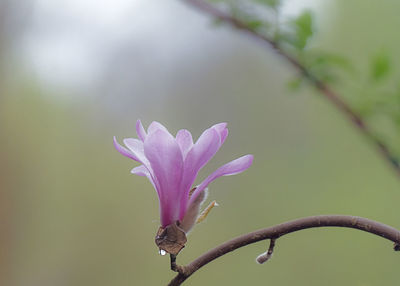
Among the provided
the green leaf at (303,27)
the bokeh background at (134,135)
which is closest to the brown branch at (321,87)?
the green leaf at (303,27)

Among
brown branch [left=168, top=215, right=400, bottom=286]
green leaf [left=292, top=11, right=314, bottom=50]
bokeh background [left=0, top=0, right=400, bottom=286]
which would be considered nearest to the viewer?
brown branch [left=168, top=215, right=400, bottom=286]

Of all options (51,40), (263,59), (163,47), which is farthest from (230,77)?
(51,40)

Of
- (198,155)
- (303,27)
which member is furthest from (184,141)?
(303,27)

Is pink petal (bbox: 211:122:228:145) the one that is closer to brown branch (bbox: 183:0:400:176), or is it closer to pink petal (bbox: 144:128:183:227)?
pink petal (bbox: 144:128:183:227)

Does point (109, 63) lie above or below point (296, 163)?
above

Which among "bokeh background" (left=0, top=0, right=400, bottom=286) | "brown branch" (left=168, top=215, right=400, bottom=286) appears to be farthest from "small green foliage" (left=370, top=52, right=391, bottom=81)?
"bokeh background" (left=0, top=0, right=400, bottom=286)

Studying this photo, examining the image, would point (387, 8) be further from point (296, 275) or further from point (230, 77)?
point (296, 275)

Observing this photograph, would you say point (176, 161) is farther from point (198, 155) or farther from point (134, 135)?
point (134, 135)
